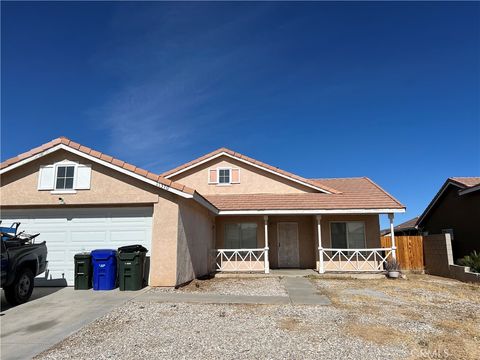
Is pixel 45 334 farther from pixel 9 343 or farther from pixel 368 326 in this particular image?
pixel 368 326

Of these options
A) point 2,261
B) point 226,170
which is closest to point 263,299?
point 2,261

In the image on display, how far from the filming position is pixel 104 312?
7203 mm

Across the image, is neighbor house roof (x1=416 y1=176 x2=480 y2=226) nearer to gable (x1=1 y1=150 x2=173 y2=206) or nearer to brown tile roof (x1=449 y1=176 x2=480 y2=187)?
brown tile roof (x1=449 y1=176 x2=480 y2=187)

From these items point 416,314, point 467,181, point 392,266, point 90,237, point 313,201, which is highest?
point 467,181

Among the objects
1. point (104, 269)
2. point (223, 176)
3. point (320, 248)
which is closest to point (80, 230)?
point (104, 269)

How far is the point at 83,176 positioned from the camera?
1095cm

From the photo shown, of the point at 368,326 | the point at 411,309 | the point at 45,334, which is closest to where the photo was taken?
the point at 45,334

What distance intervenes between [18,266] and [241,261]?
9.86 metres

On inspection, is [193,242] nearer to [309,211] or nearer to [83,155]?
[83,155]

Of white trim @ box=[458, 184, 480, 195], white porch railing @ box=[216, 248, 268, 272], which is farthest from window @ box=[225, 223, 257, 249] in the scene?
white trim @ box=[458, 184, 480, 195]

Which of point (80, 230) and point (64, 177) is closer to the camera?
point (80, 230)

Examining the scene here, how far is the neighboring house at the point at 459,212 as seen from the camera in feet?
54.7

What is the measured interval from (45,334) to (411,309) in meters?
7.41

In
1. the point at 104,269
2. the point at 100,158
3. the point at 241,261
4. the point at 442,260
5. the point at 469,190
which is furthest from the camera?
the point at 469,190
